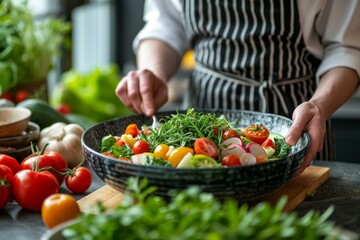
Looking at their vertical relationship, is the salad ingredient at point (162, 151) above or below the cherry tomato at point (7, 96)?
above

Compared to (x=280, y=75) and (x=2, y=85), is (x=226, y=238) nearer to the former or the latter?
(x=280, y=75)

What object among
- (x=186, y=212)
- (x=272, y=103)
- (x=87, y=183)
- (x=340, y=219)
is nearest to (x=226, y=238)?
(x=186, y=212)

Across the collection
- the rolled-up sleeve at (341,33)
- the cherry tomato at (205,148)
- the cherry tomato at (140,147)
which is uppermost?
the rolled-up sleeve at (341,33)

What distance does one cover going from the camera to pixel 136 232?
2.82 ft

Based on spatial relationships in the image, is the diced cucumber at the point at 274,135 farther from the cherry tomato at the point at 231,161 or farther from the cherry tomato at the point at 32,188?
the cherry tomato at the point at 32,188

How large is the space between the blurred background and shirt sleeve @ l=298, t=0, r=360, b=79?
3.12 ft

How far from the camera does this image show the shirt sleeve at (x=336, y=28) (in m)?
1.74

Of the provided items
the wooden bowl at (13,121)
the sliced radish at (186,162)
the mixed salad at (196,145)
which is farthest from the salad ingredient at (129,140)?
the wooden bowl at (13,121)

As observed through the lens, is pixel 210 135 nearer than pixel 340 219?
No

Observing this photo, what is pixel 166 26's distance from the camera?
6.70ft

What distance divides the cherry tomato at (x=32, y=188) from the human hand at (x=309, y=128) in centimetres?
54

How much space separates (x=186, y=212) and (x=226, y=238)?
4.2 inches

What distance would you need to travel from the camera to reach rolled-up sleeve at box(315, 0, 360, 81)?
5.69 ft

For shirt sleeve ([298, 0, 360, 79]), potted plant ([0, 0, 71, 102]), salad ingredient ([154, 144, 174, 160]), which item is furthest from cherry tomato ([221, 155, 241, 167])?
potted plant ([0, 0, 71, 102])
